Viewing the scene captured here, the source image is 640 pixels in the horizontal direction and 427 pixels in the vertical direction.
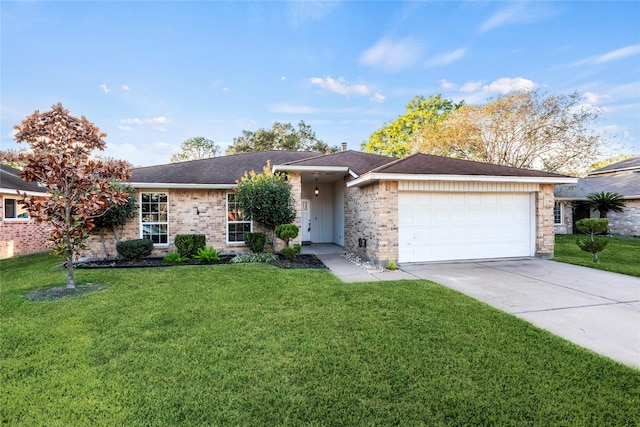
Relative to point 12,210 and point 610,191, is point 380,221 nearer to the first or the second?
point 12,210

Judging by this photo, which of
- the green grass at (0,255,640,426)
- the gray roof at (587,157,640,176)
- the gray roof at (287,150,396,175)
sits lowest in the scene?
the green grass at (0,255,640,426)

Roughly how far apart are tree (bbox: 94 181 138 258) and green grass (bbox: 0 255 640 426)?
14.9ft

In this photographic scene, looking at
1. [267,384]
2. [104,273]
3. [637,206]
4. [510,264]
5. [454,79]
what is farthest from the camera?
[454,79]

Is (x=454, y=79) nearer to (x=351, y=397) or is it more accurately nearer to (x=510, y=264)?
(x=510, y=264)

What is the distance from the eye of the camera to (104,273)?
742cm

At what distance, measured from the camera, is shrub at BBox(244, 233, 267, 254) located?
384 inches

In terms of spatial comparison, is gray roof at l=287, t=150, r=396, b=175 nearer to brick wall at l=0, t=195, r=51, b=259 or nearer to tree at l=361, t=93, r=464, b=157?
brick wall at l=0, t=195, r=51, b=259

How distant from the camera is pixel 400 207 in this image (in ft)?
27.1

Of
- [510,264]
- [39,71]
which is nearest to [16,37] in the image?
[39,71]

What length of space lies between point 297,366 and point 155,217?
947cm

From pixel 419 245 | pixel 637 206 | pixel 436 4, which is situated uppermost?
pixel 436 4

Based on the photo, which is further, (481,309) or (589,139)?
(589,139)

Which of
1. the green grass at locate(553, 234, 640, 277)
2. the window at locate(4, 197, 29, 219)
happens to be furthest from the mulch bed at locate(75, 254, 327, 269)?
the green grass at locate(553, 234, 640, 277)

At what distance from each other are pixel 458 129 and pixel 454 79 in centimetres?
556
